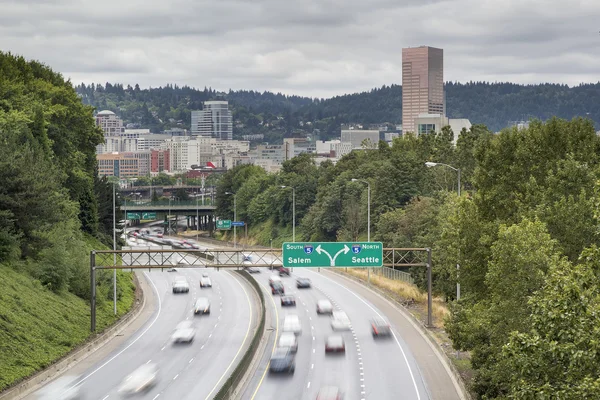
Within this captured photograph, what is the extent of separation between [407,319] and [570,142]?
2793 centimetres

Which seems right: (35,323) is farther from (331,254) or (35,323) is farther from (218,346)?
(331,254)

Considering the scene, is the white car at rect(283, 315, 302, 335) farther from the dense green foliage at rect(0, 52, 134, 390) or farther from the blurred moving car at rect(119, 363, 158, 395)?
the blurred moving car at rect(119, 363, 158, 395)

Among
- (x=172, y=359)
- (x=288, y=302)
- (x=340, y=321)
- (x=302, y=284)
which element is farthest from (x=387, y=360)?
(x=302, y=284)

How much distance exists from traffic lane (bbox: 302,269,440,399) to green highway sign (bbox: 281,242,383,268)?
5.42 meters

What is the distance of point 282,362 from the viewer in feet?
168

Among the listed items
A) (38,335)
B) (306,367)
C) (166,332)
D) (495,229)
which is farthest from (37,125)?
(495,229)

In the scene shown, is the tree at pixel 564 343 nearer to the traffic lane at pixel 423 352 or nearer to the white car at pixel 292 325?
the traffic lane at pixel 423 352

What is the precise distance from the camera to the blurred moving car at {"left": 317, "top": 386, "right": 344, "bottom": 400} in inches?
1694

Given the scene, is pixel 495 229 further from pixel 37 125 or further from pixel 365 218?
pixel 365 218

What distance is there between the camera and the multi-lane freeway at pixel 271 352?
152ft

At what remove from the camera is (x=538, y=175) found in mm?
45219

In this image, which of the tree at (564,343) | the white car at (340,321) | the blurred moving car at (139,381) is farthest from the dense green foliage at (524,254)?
the blurred moving car at (139,381)

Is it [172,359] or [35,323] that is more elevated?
[35,323]

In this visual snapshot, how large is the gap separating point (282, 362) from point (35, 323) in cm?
1423
